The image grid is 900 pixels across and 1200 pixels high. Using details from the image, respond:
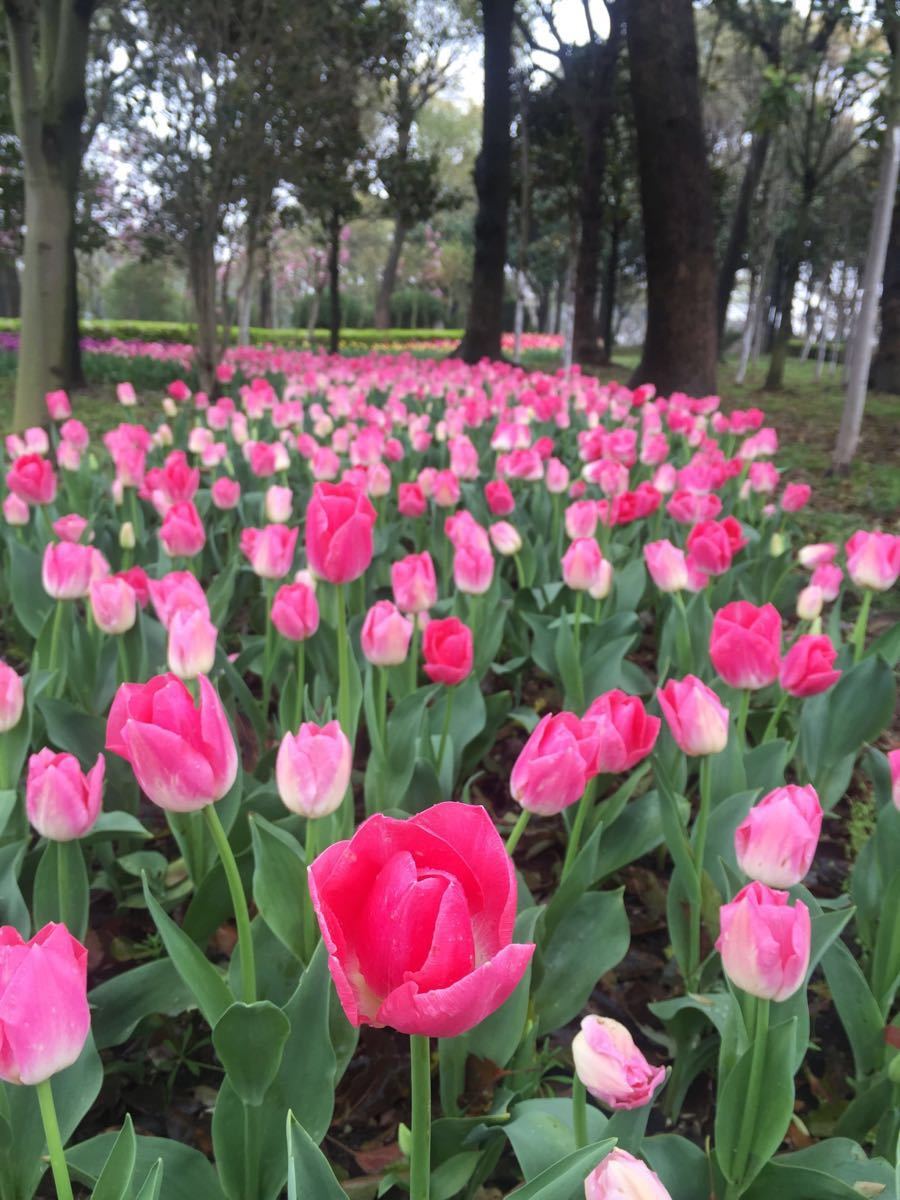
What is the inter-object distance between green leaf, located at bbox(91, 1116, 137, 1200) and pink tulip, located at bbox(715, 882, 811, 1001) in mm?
545

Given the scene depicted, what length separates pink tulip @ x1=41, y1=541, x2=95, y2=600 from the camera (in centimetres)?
191

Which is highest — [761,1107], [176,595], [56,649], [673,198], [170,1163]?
[673,198]

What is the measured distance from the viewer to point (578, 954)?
1.39 metres

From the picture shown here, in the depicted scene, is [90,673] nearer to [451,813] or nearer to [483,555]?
[483,555]

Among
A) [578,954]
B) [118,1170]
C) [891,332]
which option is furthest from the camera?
Result: [891,332]

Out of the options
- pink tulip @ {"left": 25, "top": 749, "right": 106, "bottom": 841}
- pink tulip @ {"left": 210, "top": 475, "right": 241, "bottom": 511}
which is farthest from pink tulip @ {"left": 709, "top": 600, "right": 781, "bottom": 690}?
pink tulip @ {"left": 210, "top": 475, "right": 241, "bottom": 511}

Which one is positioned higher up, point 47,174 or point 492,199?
point 492,199

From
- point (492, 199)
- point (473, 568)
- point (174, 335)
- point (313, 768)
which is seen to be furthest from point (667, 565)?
point (174, 335)

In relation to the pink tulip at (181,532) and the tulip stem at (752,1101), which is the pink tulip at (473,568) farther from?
the tulip stem at (752,1101)

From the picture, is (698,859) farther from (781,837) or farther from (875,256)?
(875,256)

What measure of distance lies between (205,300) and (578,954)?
28.1ft

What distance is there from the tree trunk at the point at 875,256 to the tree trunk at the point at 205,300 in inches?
223

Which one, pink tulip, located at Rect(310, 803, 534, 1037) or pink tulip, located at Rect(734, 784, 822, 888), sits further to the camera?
pink tulip, located at Rect(734, 784, 822, 888)

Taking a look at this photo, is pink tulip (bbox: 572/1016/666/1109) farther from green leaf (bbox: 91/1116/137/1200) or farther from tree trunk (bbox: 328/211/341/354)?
tree trunk (bbox: 328/211/341/354)
